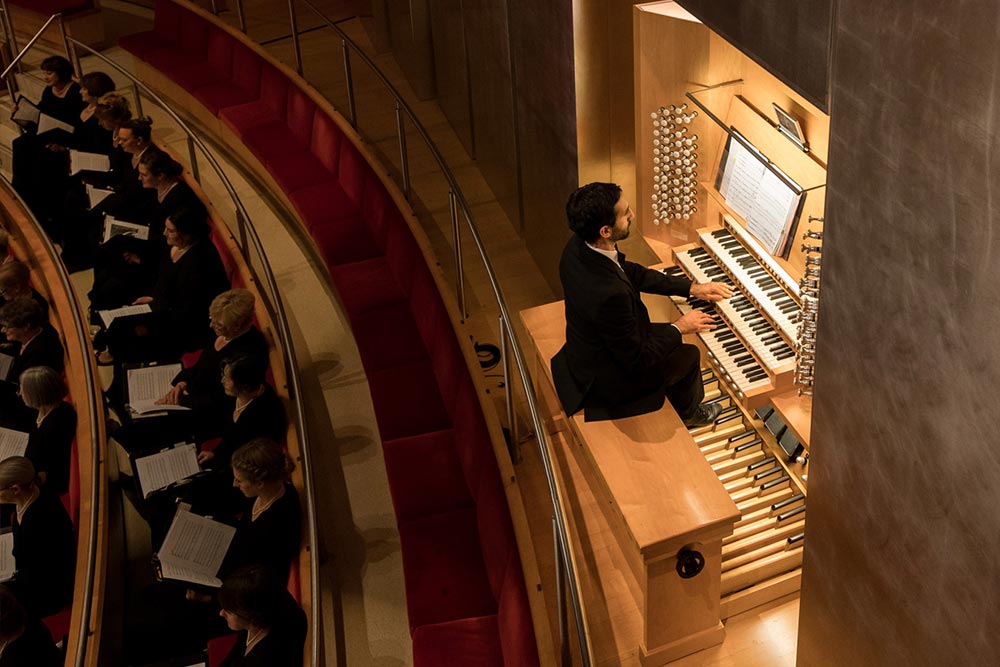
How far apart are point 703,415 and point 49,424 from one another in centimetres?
304

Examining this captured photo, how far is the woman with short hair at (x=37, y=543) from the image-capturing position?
461 cm

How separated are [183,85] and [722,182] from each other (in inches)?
211

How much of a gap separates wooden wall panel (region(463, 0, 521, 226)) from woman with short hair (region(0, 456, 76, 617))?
3.26 meters

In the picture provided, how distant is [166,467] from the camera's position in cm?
494

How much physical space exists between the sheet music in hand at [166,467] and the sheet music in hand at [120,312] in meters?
1.19

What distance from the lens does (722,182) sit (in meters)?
4.79

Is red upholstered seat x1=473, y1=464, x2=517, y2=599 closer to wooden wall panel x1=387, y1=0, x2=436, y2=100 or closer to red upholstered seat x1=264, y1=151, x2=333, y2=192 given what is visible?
red upholstered seat x1=264, y1=151, x2=333, y2=192

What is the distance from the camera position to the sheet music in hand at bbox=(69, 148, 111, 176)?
7.32 m

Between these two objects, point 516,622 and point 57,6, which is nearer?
point 516,622

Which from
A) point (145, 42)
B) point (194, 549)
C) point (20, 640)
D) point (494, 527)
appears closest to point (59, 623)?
point (20, 640)

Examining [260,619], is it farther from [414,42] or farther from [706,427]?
[414,42]

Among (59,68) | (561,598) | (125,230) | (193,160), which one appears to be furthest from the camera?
(59,68)

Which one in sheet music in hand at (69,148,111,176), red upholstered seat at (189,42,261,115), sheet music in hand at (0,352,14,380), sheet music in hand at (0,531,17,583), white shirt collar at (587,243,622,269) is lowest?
sheet music in hand at (0,531,17,583)

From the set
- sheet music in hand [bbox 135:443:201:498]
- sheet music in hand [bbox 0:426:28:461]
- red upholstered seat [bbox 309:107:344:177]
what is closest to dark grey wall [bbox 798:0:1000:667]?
sheet music in hand [bbox 135:443:201:498]
